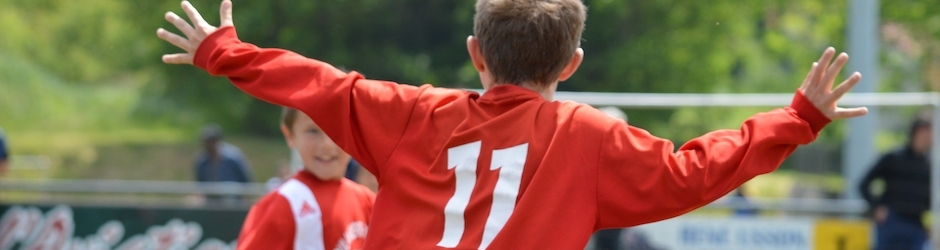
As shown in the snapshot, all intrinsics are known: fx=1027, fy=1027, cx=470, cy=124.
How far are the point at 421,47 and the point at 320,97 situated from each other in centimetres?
1763

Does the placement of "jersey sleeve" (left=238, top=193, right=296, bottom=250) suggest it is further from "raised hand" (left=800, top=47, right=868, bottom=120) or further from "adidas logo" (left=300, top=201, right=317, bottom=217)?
"raised hand" (left=800, top=47, right=868, bottom=120)

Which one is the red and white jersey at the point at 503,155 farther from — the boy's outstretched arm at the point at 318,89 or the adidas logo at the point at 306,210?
the adidas logo at the point at 306,210

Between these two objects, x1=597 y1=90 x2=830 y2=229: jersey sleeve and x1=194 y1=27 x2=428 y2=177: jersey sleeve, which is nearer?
x1=597 y1=90 x2=830 y2=229: jersey sleeve

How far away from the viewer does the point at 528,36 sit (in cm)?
224

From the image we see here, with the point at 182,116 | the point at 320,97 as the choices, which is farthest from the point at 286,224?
the point at 182,116

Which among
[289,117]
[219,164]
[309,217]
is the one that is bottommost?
[219,164]

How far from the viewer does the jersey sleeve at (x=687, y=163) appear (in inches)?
83.8

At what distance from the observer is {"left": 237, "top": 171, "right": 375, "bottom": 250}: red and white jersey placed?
3105mm

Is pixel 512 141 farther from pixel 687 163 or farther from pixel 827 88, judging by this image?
pixel 827 88

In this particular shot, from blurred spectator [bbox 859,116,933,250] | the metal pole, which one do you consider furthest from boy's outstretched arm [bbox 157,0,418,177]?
the metal pole

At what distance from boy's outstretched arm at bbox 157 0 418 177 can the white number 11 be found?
6.7 inches

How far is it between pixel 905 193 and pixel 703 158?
6.12 metres

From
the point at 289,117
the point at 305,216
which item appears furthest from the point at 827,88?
the point at 289,117

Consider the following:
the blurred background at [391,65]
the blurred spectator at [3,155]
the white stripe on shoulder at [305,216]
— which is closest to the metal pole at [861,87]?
the blurred background at [391,65]
